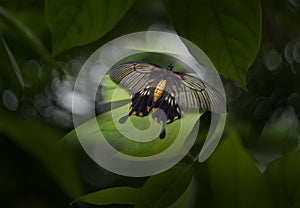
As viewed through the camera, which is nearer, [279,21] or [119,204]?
[119,204]

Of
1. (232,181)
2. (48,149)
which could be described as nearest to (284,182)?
(232,181)

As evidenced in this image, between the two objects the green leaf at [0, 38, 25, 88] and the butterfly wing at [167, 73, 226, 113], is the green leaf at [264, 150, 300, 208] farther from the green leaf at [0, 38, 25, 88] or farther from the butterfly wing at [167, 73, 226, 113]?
the green leaf at [0, 38, 25, 88]

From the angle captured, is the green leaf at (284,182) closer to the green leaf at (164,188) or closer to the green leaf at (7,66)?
the green leaf at (164,188)

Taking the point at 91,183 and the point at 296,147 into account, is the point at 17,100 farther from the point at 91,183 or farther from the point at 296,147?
the point at 296,147

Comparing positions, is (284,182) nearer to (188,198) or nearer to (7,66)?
(188,198)

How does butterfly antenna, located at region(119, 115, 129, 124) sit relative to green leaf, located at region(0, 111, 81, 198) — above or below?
above

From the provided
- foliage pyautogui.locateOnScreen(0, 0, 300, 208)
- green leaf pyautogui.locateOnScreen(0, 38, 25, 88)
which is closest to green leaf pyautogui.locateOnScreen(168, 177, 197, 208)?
foliage pyautogui.locateOnScreen(0, 0, 300, 208)

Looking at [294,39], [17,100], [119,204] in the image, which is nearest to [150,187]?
[119,204]
